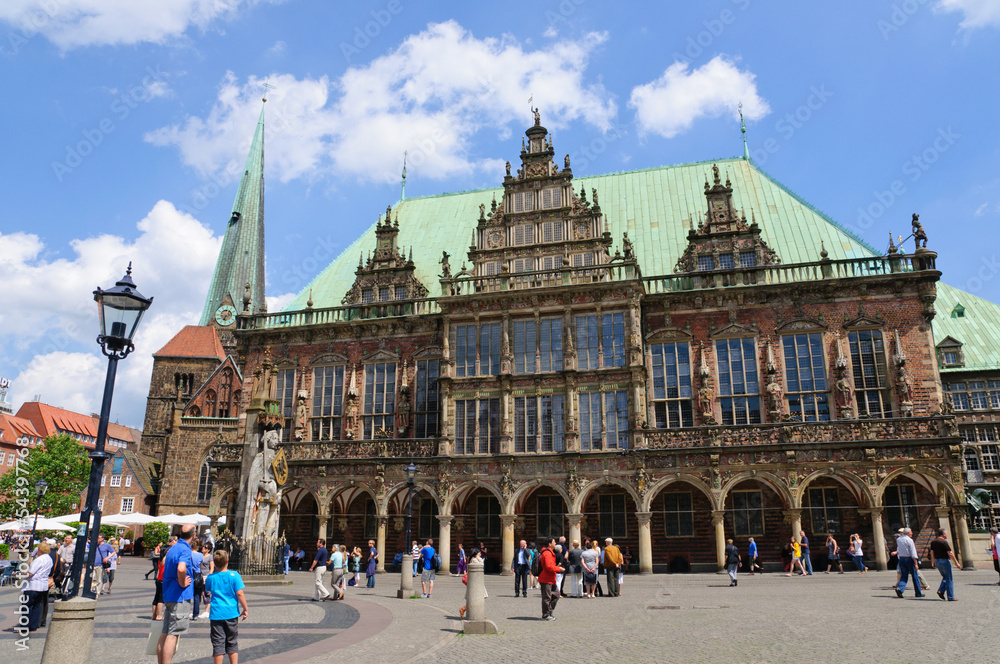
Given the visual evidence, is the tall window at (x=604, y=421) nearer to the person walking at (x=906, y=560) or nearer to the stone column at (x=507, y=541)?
the stone column at (x=507, y=541)

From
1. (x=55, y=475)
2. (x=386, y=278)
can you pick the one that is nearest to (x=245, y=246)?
(x=55, y=475)

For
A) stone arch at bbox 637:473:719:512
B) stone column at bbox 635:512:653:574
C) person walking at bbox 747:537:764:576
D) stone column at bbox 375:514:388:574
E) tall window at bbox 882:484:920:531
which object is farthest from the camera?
stone column at bbox 375:514:388:574

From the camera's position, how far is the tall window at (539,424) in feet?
104

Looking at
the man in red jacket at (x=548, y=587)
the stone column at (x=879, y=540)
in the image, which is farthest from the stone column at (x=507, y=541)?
the man in red jacket at (x=548, y=587)

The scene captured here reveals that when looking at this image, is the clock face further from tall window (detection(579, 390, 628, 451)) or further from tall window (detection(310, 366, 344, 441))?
tall window (detection(579, 390, 628, 451))

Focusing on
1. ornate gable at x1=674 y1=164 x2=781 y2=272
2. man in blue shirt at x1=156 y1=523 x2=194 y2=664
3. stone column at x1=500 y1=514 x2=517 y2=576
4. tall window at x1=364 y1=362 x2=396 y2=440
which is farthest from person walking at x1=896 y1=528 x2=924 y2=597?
tall window at x1=364 y1=362 x2=396 y2=440

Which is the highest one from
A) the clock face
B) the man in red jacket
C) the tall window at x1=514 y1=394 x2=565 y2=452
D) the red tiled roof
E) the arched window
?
the clock face

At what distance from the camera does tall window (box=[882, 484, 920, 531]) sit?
2891 centimetres

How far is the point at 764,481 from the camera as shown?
1140 inches

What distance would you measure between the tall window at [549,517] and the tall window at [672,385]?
5831 millimetres

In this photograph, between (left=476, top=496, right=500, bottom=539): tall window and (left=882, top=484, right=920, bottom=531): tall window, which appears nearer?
(left=882, top=484, right=920, bottom=531): tall window

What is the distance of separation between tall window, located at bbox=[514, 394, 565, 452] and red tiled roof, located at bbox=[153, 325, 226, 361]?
5071 centimetres

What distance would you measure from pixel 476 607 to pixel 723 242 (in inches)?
1029

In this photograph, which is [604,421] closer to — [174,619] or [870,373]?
[870,373]
